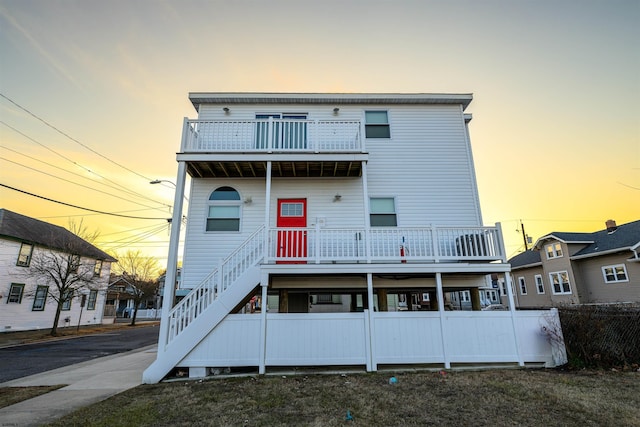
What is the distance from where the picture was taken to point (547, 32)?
37.2ft

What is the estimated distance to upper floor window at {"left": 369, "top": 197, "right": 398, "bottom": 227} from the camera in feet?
30.4

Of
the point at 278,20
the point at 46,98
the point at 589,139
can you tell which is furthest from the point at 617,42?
the point at 46,98

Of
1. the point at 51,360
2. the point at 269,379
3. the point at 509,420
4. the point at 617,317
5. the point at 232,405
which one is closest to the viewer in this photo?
the point at 509,420

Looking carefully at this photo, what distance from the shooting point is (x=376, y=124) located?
33.7ft

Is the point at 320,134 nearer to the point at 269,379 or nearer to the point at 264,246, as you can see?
the point at 264,246

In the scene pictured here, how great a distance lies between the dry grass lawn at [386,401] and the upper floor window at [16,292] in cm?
2068

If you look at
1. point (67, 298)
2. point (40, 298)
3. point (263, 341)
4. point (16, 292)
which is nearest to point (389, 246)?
point (263, 341)

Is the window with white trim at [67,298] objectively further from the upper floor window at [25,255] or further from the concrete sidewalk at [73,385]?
the concrete sidewalk at [73,385]

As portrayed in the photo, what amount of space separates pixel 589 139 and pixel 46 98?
73.6 ft

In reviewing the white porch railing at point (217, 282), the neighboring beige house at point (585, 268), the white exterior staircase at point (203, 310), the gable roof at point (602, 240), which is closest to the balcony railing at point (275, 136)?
the white porch railing at point (217, 282)

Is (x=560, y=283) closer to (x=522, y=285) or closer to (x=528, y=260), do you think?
(x=528, y=260)

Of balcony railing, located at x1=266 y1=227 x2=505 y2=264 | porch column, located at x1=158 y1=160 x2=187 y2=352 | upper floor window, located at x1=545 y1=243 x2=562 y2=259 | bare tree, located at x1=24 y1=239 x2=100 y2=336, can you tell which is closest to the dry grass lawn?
porch column, located at x1=158 y1=160 x2=187 y2=352

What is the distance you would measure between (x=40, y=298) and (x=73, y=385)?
67.1 ft

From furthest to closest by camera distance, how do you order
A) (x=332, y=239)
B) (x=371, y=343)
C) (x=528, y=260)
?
1. (x=528, y=260)
2. (x=332, y=239)
3. (x=371, y=343)
